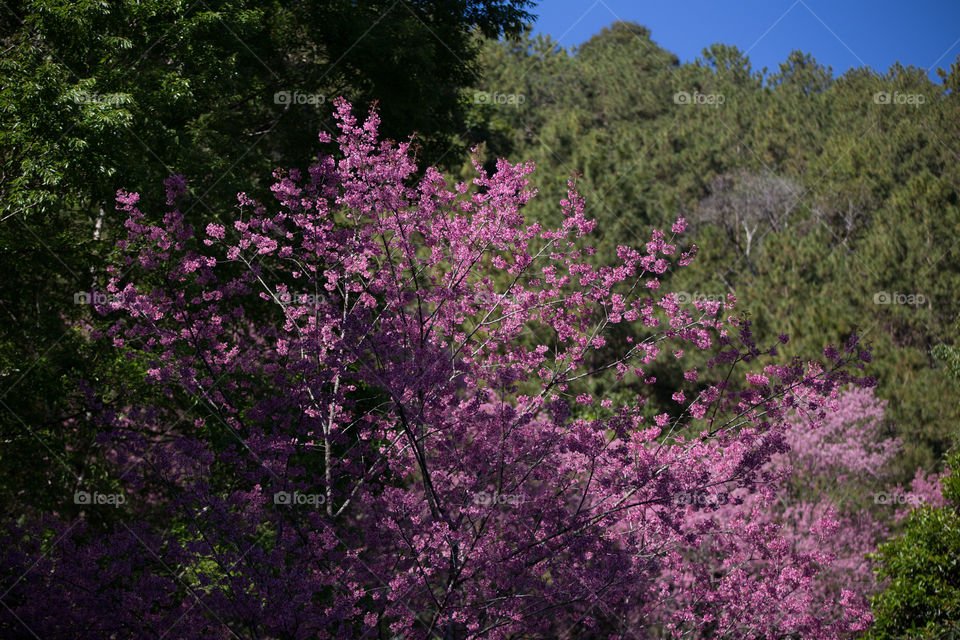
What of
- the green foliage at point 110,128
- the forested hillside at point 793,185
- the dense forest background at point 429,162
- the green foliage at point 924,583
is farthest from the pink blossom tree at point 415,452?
the forested hillside at point 793,185

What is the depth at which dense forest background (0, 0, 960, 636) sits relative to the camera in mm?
7566

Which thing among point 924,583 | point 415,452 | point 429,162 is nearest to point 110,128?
point 415,452

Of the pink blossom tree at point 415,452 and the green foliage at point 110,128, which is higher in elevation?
the green foliage at point 110,128

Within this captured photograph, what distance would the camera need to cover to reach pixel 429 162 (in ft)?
37.9

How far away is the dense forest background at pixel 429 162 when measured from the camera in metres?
7.57

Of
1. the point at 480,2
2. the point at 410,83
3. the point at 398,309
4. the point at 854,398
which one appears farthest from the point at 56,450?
the point at 854,398

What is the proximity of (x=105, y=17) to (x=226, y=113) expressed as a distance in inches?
63.6

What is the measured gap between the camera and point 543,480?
5656mm

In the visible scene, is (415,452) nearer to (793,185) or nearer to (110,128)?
(110,128)

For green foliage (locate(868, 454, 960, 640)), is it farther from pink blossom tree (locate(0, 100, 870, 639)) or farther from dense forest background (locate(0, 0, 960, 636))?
dense forest background (locate(0, 0, 960, 636))

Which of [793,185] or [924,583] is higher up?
[793,185]

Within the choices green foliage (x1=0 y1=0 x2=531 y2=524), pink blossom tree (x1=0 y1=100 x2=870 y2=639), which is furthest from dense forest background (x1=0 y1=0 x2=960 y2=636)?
pink blossom tree (x1=0 y1=100 x2=870 y2=639)

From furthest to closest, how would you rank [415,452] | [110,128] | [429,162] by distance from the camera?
[429,162]
[110,128]
[415,452]

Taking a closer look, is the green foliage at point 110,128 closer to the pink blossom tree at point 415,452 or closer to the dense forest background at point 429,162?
the dense forest background at point 429,162
